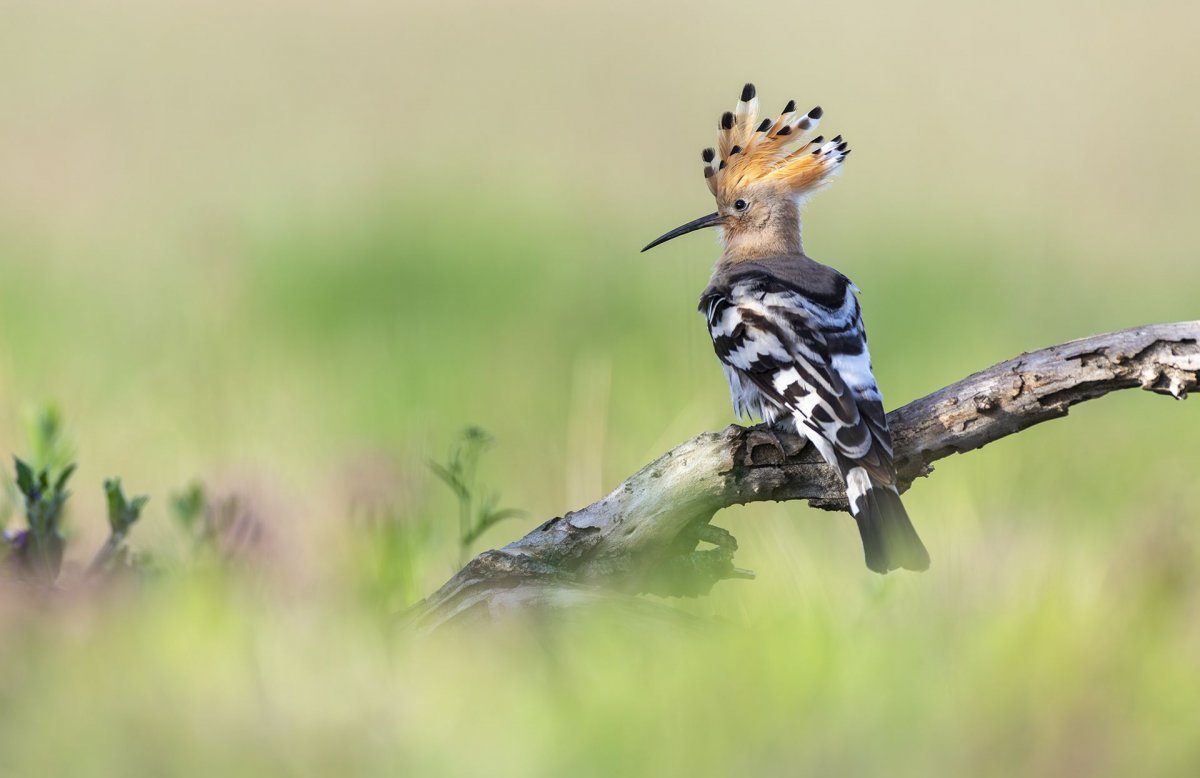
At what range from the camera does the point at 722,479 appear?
279cm

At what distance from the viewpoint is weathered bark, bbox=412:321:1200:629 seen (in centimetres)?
255

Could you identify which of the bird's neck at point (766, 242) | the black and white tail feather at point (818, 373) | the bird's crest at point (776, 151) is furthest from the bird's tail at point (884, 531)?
the bird's crest at point (776, 151)

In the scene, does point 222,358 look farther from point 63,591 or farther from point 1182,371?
point 1182,371

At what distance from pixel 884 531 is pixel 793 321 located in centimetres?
68

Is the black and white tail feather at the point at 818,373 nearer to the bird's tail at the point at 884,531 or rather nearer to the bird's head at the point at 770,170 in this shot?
the bird's tail at the point at 884,531

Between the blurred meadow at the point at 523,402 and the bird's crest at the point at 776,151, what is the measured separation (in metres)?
0.45

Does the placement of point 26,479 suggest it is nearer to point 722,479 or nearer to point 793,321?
point 722,479

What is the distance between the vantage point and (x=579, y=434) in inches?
164

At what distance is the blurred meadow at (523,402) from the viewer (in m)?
1.77

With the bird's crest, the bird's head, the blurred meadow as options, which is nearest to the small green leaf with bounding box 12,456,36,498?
the blurred meadow

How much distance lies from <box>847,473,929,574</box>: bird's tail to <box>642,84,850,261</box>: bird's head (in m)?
1.48

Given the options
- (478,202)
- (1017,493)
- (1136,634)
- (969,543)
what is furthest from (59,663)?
(478,202)

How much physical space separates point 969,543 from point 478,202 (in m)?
5.12

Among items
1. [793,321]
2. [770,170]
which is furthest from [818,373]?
[770,170]
